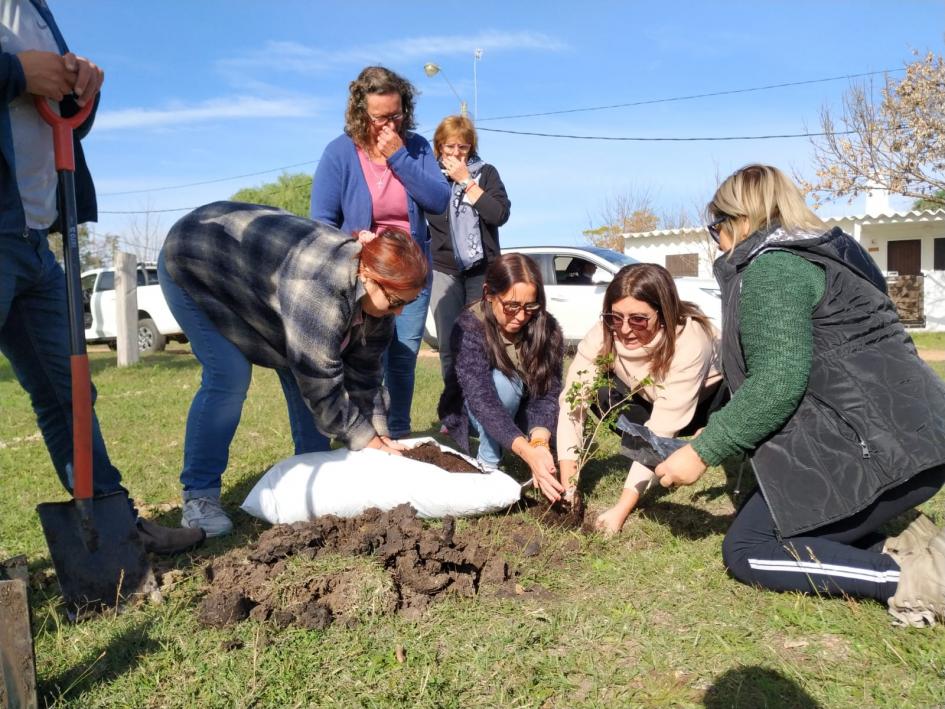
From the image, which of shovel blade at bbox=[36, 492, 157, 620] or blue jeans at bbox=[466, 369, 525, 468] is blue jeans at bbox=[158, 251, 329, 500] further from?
blue jeans at bbox=[466, 369, 525, 468]

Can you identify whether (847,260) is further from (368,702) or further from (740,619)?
(368,702)

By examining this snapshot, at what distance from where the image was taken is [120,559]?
258 centimetres

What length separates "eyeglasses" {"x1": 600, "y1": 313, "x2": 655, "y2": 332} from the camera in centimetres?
342

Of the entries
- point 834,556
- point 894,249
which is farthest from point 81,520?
point 894,249

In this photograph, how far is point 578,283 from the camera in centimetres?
1116

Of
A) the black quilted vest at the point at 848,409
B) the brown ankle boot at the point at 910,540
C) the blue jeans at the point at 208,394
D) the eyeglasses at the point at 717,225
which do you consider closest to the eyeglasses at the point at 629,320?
the eyeglasses at the point at 717,225

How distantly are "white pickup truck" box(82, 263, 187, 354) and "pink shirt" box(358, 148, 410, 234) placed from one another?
1114cm

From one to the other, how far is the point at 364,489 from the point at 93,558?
108 cm

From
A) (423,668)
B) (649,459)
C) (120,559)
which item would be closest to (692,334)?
(649,459)

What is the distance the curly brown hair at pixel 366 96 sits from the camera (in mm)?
3877

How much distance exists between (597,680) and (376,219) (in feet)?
8.60

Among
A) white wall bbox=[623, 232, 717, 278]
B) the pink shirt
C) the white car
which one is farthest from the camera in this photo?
white wall bbox=[623, 232, 717, 278]

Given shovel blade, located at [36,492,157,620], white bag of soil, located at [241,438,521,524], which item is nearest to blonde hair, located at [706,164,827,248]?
white bag of soil, located at [241,438,521,524]

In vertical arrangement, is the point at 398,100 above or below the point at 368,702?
above
